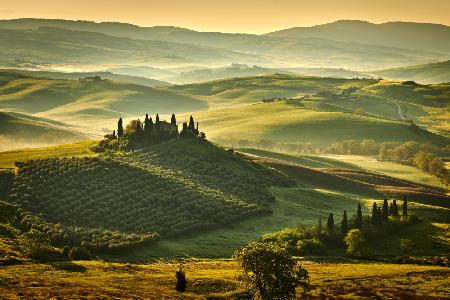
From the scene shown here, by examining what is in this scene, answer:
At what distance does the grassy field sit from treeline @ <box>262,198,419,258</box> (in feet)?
38.7

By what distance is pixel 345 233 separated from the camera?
142 metres

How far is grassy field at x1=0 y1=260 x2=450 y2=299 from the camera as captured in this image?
85312 mm

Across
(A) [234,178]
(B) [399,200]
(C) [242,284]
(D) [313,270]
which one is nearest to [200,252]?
(D) [313,270]

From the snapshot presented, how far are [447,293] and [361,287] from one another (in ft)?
43.9

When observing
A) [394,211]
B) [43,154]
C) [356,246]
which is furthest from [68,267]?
[394,211]

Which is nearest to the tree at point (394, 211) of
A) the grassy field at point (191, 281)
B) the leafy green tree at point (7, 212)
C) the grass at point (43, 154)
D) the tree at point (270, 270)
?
the grassy field at point (191, 281)

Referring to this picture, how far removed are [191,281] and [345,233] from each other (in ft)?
181

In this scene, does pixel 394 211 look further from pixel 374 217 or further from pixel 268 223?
pixel 268 223

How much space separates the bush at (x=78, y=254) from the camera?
368 feet

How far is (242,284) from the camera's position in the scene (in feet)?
303

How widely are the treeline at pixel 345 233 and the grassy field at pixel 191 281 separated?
1180 cm

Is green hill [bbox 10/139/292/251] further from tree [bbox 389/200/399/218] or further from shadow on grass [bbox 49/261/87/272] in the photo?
tree [bbox 389/200/399/218]

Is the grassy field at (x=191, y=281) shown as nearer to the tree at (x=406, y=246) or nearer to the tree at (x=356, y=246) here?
the tree at (x=356, y=246)

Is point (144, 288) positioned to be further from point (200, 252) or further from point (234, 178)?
point (234, 178)
